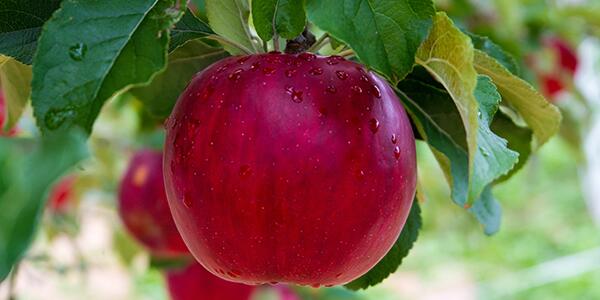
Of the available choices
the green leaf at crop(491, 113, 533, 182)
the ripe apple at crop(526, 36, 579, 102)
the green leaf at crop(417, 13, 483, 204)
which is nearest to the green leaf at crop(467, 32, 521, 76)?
the green leaf at crop(491, 113, 533, 182)

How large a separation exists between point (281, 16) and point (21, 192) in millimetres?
251

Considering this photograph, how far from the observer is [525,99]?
2.07ft

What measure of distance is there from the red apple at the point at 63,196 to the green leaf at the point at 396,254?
1.02m

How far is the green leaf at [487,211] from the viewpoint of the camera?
28.1 inches

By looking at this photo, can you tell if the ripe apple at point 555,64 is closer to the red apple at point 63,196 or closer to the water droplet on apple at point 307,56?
the red apple at point 63,196

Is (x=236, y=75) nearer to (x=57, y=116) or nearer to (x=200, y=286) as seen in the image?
(x=57, y=116)

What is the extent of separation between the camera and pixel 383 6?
0.54 meters

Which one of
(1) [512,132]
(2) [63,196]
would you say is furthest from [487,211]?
(2) [63,196]

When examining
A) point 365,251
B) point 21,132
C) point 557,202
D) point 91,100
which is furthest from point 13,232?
point 557,202

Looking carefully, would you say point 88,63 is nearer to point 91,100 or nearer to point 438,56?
point 91,100

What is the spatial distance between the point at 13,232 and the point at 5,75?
1.08 ft

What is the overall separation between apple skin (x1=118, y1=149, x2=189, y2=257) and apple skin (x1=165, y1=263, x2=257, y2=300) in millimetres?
44

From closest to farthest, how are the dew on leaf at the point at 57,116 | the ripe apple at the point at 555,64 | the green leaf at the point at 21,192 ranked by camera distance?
the green leaf at the point at 21,192
the dew on leaf at the point at 57,116
the ripe apple at the point at 555,64

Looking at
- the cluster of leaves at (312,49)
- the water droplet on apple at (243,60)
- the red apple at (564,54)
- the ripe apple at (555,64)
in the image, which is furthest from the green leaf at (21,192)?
the red apple at (564,54)
